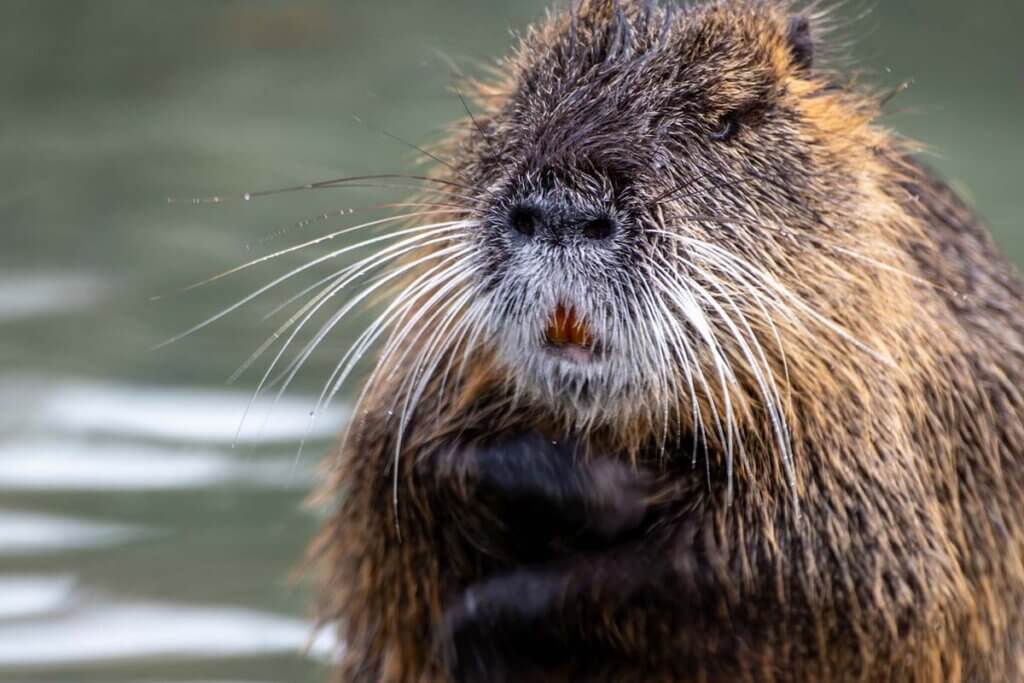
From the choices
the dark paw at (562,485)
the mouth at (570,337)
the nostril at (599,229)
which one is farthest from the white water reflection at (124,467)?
the nostril at (599,229)

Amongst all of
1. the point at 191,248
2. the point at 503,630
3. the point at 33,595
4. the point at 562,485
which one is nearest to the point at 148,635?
the point at 33,595

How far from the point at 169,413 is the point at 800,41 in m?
2.25

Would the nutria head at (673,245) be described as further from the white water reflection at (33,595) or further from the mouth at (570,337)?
the white water reflection at (33,595)

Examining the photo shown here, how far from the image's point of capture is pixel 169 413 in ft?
16.8

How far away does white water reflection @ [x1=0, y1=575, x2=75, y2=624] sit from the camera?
4344 mm

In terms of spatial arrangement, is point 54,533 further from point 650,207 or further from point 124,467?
point 650,207

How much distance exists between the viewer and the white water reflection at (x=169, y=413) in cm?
504

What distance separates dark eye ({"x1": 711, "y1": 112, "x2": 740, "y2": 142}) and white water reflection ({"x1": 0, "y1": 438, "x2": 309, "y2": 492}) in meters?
1.97

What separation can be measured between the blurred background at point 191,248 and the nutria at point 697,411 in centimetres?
62

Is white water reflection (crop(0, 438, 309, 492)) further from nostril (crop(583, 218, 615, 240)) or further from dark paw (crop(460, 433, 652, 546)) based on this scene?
nostril (crop(583, 218, 615, 240))

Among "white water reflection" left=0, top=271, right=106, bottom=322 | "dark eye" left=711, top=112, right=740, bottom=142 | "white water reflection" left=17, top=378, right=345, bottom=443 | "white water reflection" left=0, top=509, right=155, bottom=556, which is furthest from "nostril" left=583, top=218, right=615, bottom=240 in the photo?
"white water reflection" left=0, top=271, right=106, bottom=322

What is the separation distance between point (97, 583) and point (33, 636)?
0.80 feet

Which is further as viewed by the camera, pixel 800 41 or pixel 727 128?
pixel 800 41

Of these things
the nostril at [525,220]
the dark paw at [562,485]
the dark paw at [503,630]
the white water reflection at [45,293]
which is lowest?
the dark paw at [503,630]
